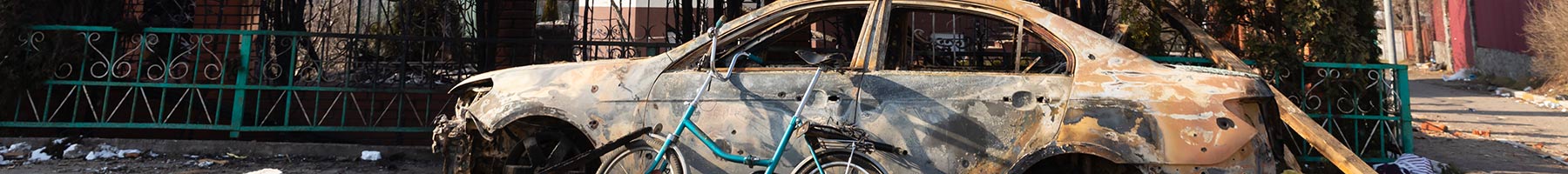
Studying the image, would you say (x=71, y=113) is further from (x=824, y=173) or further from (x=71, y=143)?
(x=824, y=173)

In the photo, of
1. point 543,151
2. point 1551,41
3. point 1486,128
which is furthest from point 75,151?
point 1551,41

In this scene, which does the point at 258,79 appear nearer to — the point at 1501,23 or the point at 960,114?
the point at 960,114

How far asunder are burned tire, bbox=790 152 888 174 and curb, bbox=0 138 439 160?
3667 mm

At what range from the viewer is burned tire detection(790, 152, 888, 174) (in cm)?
366

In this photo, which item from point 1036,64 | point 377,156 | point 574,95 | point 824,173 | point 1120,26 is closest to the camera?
point 824,173

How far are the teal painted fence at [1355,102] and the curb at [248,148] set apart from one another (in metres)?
4.20

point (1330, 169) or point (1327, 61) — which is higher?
point (1327, 61)

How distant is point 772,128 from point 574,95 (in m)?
0.75

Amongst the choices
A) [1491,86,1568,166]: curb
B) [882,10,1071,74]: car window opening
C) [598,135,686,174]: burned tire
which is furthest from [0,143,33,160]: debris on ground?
[1491,86,1568,166]: curb

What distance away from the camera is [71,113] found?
714 centimetres

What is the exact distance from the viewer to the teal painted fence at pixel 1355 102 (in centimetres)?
605

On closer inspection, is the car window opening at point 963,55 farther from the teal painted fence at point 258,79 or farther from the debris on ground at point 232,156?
the debris on ground at point 232,156

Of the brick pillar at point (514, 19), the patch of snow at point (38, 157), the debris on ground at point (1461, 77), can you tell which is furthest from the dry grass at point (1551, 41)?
the patch of snow at point (38, 157)

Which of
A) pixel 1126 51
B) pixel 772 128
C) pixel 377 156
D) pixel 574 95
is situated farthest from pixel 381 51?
pixel 1126 51
